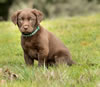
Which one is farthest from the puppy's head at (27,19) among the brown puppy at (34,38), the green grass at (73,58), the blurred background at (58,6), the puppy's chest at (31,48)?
the blurred background at (58,6)

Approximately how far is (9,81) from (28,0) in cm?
2478

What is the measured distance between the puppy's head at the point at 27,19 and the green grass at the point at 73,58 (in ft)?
2.46

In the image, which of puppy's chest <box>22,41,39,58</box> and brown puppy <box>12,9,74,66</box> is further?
puppy's chest <box>22,41,39,58</box>

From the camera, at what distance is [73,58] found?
24.8ft

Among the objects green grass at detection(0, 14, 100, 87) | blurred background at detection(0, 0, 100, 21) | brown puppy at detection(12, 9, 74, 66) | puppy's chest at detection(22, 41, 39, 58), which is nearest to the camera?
green grass at detection(0, 14, 100, 87)

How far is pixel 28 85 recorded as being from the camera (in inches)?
171

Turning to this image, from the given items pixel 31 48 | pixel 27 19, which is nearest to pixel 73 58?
pixel 31 48

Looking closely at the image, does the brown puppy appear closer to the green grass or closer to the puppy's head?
the puppy's head

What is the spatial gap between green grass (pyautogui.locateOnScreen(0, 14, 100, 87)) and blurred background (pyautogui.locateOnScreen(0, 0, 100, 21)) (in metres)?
16.0

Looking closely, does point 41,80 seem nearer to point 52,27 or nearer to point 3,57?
point 3,57

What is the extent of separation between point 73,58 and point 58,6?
24938mm

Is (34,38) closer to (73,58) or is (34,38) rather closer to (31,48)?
(31,48)

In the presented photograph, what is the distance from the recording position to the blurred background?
95.0ft

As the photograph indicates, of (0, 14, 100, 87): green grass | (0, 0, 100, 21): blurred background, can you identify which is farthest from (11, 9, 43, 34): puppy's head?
(0, 0, 100, 21): blurred background
